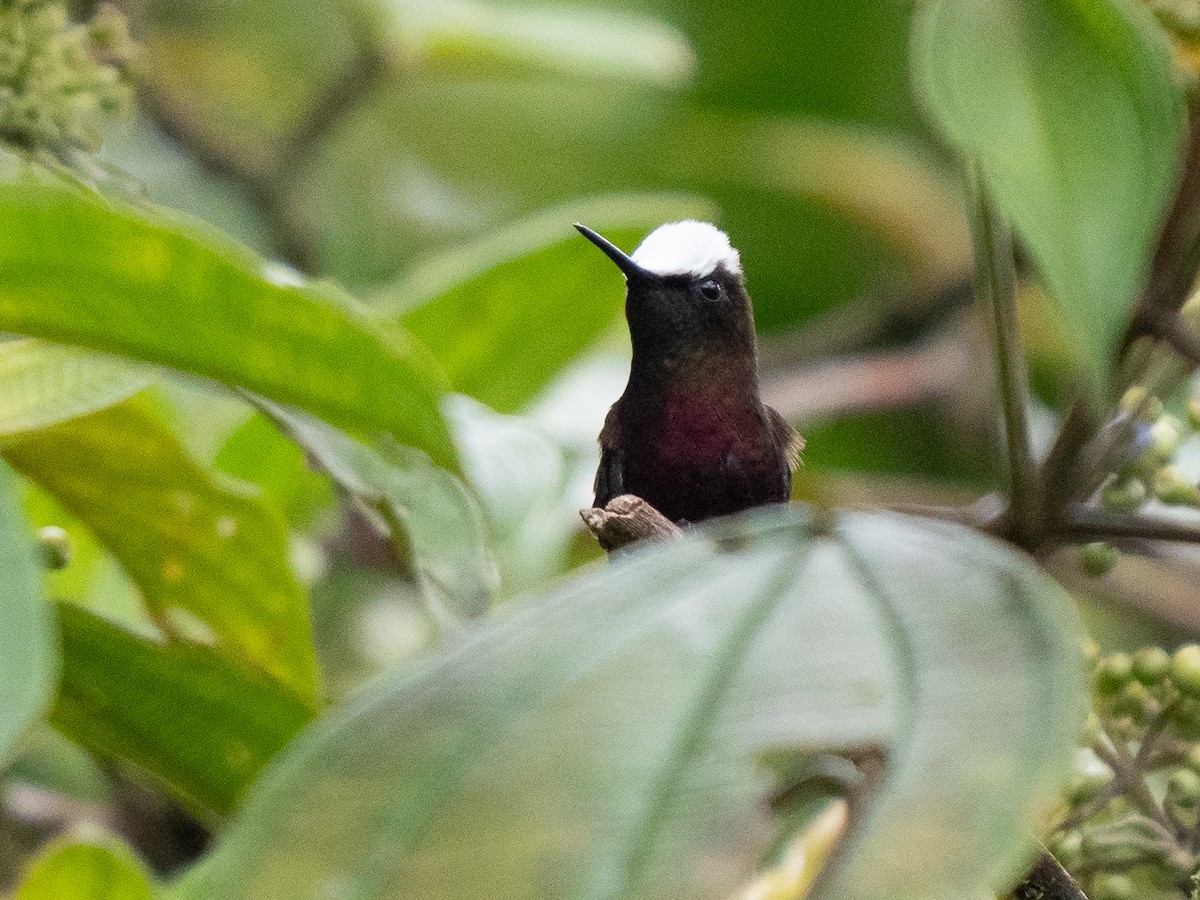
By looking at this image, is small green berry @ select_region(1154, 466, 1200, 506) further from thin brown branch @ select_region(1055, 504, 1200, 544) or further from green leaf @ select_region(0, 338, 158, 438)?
green leaf @ select_region(0, 338, 158, 438)

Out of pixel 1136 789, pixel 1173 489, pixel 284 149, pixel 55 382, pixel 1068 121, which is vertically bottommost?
pixel 284 149

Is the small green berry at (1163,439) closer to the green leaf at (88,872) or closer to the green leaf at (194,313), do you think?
the green leaf at (194,313)

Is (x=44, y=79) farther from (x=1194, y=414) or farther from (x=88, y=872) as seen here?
(x=1194, y=414)

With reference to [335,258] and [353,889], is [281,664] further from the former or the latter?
[335,258]

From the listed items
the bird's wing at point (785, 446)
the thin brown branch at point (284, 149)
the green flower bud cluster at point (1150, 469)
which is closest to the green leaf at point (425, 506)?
the green flower bud cluster at point (1150, 469)

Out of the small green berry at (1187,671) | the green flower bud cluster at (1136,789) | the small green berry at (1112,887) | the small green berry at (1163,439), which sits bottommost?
the small green berry at (1112,887)

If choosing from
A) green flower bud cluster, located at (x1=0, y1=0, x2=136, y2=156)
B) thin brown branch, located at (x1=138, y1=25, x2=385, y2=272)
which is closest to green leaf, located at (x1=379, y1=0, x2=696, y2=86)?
thin brown branch, located at (x1=138, y1=25, x2=385, y2=272)

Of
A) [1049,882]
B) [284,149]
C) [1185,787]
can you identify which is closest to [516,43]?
[284,149]
